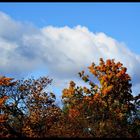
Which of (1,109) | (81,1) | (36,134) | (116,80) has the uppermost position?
(116,80)

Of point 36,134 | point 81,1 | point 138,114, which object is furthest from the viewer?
point 138,114

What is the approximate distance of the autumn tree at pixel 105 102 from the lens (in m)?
51.5

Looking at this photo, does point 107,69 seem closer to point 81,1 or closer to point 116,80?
point 116,80

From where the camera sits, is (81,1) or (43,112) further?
(43,112)

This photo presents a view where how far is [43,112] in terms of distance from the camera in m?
55.6

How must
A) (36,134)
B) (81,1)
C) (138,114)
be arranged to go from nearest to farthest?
(81,1) → (36,134) → (138,114)

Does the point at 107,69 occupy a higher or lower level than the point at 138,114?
higher

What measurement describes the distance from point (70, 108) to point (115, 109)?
7.07m

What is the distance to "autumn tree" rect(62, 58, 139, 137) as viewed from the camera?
2029 inches

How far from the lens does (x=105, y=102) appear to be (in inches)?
2144

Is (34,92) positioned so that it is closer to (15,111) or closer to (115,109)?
(15,111)

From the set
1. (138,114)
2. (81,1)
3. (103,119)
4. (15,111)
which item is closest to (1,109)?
(15,111)

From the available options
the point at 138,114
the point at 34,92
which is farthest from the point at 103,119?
the point at 34,92

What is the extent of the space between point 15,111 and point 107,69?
13.9 metres
